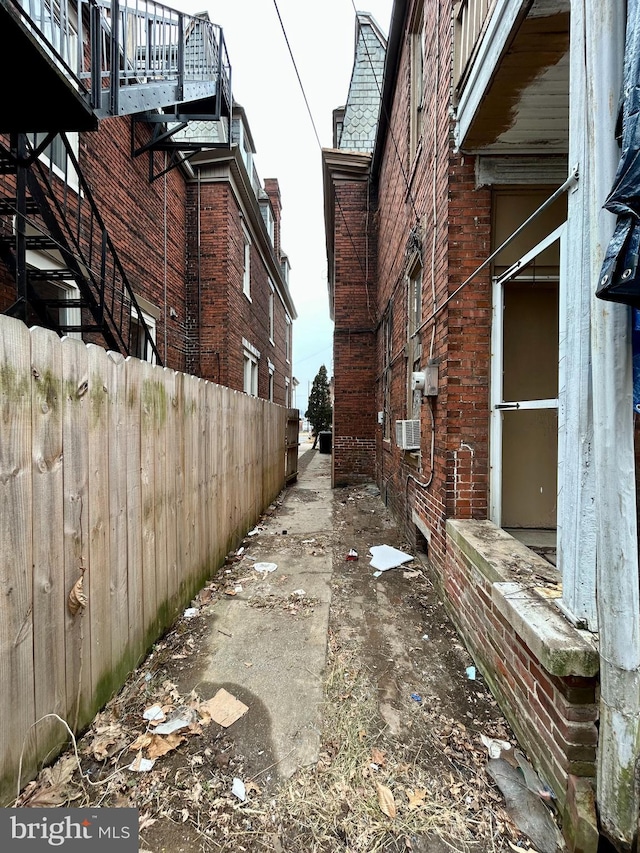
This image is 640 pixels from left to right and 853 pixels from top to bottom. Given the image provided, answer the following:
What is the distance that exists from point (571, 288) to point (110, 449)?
237 cm

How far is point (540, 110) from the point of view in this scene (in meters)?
2.79

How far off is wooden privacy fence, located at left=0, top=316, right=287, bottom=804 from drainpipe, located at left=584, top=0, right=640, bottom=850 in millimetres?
2178

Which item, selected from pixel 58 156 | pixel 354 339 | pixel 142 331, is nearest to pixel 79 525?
pixel 58 156

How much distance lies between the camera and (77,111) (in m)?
3.20

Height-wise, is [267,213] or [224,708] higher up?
[267,213]

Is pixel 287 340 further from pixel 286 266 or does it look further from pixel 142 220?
pixel 142 220

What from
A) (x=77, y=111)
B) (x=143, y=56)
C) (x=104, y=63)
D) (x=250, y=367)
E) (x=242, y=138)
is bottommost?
(x=250, y=367)

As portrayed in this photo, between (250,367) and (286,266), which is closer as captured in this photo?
(250,367)

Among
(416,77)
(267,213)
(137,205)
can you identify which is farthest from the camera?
(267,213)

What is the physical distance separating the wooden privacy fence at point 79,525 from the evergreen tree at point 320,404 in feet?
68.5

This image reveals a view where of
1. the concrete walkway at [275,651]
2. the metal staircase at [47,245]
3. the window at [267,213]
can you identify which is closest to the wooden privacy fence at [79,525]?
the concrete walkway at [275,651]

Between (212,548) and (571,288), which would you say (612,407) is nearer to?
(571,288)

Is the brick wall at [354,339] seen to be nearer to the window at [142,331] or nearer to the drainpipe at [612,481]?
the window at [142,331]

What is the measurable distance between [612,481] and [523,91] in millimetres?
2693
